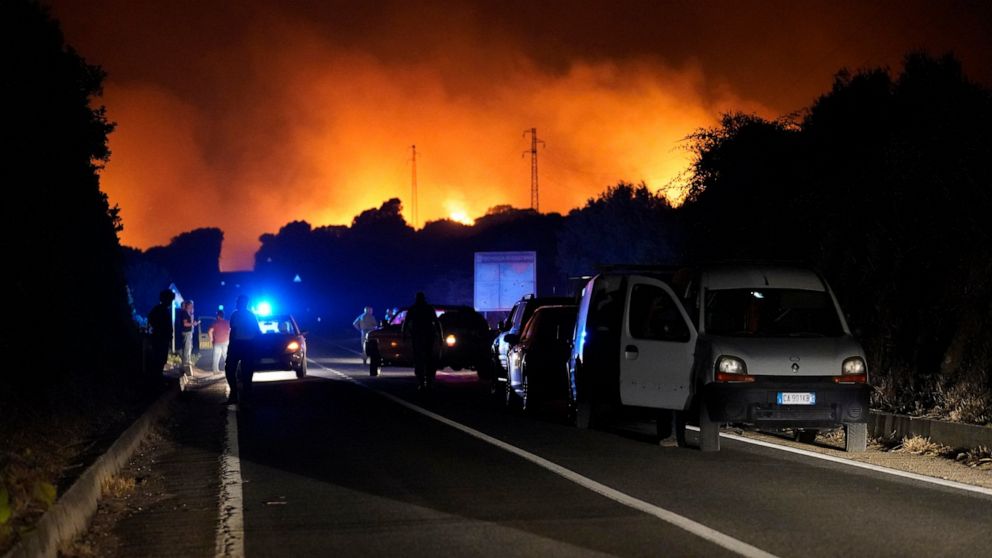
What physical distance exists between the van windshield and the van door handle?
0.91m

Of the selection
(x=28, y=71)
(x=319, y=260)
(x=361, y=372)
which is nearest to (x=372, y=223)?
(x=319, y=260)

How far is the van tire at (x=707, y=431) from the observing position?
44.9 ft

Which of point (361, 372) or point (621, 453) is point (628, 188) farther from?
point (621, 453)

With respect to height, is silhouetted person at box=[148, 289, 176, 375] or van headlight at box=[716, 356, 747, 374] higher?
silhouetted person at box=[148, 289, 176, 375]

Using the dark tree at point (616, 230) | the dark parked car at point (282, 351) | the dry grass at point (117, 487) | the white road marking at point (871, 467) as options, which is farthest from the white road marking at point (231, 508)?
the dark tree at point (616, 230)

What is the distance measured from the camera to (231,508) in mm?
10109

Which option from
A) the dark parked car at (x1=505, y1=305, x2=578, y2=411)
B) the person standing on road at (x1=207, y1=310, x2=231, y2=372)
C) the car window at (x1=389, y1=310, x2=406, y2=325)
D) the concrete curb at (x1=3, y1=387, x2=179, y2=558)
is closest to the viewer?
Answer: the concrete curb at (x1=3, y1=387, x2=179, y2=558)

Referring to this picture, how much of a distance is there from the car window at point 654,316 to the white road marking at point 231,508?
4.86 meters

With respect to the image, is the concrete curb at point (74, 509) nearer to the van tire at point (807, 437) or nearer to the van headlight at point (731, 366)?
the van headlight at point (731, 366)

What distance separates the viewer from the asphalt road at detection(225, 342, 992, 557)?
848cm

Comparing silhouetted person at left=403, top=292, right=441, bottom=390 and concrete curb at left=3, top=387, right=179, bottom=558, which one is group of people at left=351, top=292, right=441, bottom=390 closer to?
silhouetted person at left=403, top=292, right=441, bottom=390

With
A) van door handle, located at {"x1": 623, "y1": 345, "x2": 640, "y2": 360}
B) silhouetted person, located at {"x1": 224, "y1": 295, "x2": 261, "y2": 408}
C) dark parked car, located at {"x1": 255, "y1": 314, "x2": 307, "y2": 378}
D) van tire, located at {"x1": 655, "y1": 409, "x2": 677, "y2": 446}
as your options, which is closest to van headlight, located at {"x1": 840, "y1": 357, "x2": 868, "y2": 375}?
van tire, located at {"x1": 655, "y1": 409, "x2": 677, "y2": 446}

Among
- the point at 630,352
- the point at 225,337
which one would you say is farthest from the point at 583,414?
the point at 225,337

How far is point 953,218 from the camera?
1906cm
